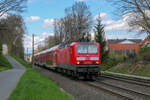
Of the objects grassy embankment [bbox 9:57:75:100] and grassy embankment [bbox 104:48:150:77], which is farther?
grassy embankment [bbox 104:48:150:77]

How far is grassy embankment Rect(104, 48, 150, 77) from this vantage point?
23837mm

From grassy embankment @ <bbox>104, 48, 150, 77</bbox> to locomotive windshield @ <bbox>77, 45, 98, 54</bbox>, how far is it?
23.8 ft

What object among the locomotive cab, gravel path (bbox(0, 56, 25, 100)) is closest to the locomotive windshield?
the locomotive cab

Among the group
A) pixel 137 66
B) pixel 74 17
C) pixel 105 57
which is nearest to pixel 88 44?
pixel 137 66

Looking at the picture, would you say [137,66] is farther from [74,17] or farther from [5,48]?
[5,48]

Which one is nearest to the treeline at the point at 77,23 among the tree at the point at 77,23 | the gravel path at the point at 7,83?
the tree at the point at 77,23

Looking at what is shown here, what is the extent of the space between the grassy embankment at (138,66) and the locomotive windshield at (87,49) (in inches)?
286

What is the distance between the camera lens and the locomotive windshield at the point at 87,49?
17.9 meters

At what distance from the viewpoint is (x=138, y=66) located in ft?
84.3

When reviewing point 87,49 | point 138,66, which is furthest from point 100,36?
point 87,49

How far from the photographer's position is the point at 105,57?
34.1m

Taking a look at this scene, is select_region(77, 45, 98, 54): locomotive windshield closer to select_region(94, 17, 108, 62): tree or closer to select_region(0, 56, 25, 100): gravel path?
select_region(0, 56, 25, 100): gravel path

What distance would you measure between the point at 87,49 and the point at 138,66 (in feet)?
32.9

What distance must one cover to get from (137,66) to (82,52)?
10.5 metres
